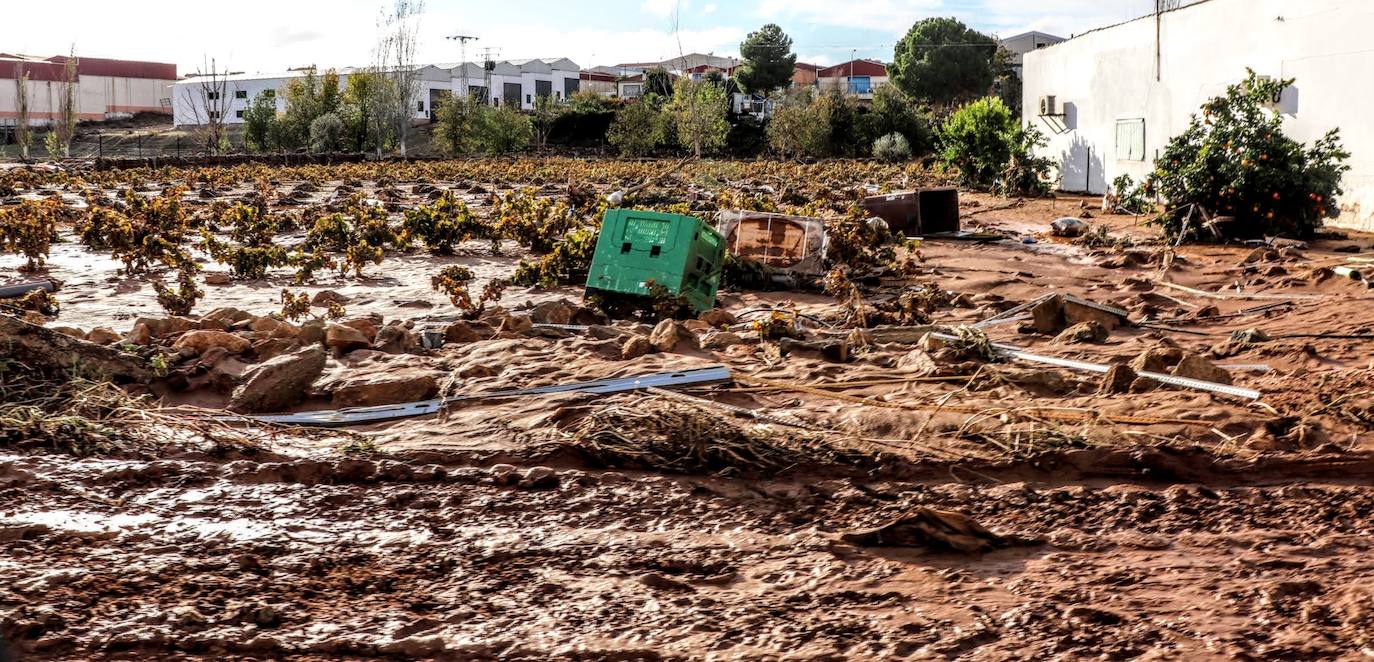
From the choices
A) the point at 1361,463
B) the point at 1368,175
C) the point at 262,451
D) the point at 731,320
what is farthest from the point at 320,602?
the point at 1368,175

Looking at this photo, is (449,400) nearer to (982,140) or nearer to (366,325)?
(366,325)

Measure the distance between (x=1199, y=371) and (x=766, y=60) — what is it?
57.4m

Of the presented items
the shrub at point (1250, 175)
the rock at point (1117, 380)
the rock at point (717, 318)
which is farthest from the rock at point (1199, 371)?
the shrub at point (1250, 175)

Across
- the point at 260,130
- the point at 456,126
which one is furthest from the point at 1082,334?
the point at 260,130

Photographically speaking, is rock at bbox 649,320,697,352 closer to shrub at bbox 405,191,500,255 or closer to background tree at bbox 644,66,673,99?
shrub at bbox 405,191,500,255

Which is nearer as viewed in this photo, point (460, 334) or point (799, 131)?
point (460, 334)

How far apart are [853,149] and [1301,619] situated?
43.3 metres

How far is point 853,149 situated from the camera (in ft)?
151

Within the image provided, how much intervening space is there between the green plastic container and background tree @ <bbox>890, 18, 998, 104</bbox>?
176ft

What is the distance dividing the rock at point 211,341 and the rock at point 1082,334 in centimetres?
544

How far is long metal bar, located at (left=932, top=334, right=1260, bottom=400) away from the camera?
6199 millimetres

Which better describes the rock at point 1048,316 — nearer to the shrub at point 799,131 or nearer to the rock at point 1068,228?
the rock at point 1068,228

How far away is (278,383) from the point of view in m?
6.63

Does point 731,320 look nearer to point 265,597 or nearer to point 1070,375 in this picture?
point 1070,375
